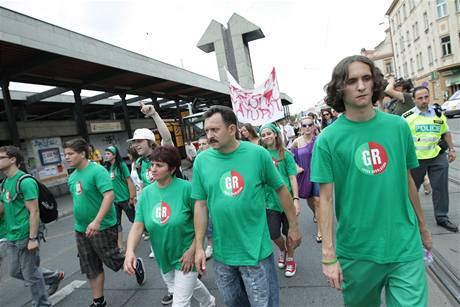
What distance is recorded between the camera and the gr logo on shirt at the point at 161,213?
262cm

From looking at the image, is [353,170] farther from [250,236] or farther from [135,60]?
[135,60]

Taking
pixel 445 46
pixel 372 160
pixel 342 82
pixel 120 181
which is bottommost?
pixel 120 181

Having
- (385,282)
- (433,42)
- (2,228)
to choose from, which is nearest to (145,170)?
(2,228)

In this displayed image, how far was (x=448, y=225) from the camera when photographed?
430 centimetres

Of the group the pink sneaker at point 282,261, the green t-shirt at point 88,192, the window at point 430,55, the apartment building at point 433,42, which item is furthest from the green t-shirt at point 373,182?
the window at point 430,55

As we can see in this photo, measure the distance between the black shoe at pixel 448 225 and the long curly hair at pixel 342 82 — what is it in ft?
10.4

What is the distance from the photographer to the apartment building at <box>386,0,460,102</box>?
1224 inches

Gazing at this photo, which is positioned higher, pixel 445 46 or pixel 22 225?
pixel 445 46

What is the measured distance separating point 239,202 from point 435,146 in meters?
3.38

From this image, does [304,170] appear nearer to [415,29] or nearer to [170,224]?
[170,224]

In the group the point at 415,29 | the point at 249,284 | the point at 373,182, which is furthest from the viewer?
the point at 415,29

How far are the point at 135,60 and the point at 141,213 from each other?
11678mm

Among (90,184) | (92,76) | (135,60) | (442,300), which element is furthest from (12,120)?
(442,300)

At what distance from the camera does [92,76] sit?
45.3ft
